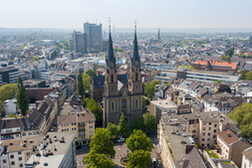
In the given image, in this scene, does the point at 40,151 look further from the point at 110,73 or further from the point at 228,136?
the point at 228,136

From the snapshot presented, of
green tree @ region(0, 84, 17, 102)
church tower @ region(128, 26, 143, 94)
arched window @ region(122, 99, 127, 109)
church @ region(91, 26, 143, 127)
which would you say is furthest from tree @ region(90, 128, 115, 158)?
green tree @ region(0, 84, 17, 102)

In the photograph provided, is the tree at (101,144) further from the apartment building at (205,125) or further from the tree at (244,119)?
the tree at (244,119)

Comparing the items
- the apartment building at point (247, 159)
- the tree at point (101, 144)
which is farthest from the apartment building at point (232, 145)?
the tree at point (101, 144)

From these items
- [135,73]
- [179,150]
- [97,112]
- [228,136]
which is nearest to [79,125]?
[97,112]

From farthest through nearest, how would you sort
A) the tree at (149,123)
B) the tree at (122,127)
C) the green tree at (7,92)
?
the green tree at (7,92) → the tree at (149,123) → the tree at (122,127)

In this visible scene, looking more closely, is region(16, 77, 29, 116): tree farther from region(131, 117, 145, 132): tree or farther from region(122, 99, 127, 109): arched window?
region(131, 117, 145, 132): tree

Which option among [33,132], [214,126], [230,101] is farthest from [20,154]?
Answer: [230,101]
